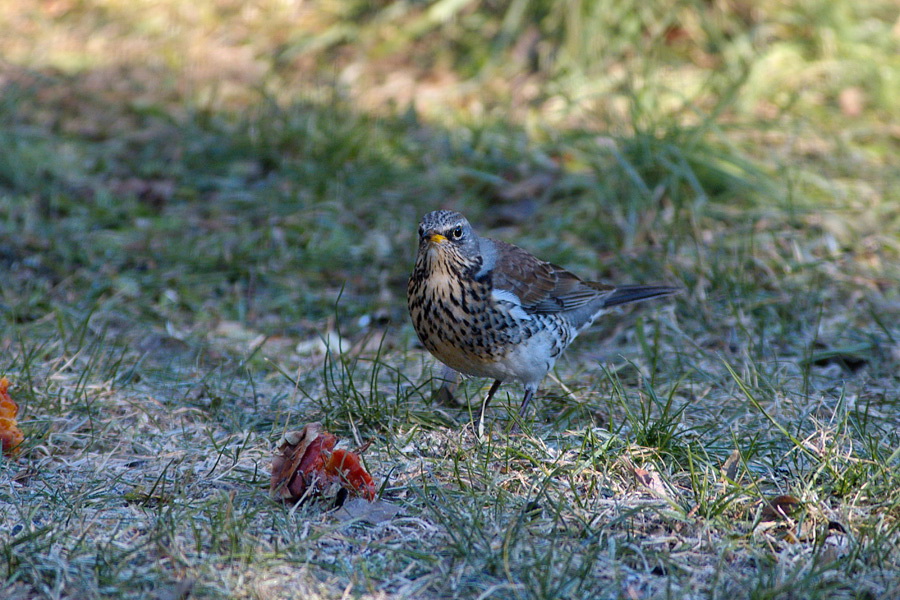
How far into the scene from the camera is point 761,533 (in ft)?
10.8

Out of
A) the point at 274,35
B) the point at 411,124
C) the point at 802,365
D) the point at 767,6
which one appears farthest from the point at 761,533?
the point at 274,35

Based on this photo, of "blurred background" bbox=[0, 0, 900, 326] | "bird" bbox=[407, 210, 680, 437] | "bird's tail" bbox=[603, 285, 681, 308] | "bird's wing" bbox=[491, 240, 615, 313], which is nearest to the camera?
"bird" bbox=[407, 210, 680, 437]

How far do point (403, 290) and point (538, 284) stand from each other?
163 cm

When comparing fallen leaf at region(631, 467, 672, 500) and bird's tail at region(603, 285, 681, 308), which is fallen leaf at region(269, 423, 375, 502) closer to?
fallen leaf at region(631, 467, 672, 500)

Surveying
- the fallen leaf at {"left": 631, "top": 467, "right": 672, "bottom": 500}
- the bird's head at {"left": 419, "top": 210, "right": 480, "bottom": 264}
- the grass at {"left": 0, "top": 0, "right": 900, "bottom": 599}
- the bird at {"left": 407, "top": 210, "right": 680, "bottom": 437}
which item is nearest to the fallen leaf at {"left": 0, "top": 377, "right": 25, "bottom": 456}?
the grass at {"left": 0, "top": 0, "right": 900, "bottom": 599}

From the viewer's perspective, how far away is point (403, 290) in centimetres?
609

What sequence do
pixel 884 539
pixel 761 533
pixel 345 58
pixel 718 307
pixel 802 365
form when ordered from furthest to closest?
pixel 345 58
pixel 718 307
pixel 802 365
pixel 761 533
pixel 884 539

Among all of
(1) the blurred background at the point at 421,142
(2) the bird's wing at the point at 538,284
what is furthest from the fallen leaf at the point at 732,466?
(1) the blurred background at the point at 421,142

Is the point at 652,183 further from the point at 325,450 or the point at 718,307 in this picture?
the point at 325,450

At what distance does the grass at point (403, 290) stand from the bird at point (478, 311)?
0.81 feet

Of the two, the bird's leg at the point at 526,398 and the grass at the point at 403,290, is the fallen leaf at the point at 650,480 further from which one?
the bird's leg at the point at 526,398

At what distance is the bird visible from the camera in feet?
13.7

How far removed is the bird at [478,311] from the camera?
164 inches

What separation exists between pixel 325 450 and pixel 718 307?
9.19 ft
